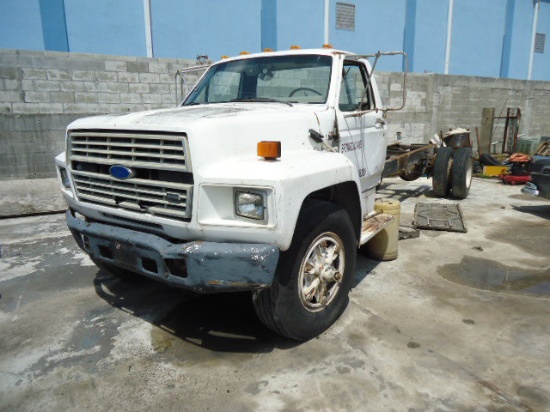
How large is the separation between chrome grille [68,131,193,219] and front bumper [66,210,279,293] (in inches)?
8.5

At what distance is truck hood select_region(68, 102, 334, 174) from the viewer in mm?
2545

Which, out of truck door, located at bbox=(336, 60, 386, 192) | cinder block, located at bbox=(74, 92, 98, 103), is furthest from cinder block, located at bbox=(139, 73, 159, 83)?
truck door, located at bbox=(336, 60, 386, 192)

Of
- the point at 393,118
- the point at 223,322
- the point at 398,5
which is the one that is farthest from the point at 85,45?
the point at 398,5

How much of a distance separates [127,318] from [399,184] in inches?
312

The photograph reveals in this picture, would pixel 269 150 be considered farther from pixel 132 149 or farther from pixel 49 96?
pixel 49 96

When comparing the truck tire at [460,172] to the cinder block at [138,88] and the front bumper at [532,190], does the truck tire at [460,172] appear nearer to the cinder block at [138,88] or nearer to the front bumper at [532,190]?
the front bumper at [532,190]

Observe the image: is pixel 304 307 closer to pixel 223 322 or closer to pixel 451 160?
pixel 223 322

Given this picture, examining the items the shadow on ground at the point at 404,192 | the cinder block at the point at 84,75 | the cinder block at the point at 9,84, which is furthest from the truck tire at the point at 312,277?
A: the cinder block at the point at 9,84

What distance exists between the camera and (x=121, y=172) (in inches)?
111

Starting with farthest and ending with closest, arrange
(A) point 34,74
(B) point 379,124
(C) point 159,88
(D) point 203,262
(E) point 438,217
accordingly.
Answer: (C) point 159,88, (A) point 34,74, (E) point 438,217, (B) point 379,124, (D) point 203,262

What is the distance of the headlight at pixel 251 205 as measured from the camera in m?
2.47

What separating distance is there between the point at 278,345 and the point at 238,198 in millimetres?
1232

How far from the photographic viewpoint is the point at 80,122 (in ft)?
10.5

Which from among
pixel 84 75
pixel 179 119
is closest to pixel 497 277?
pixel 179 119
